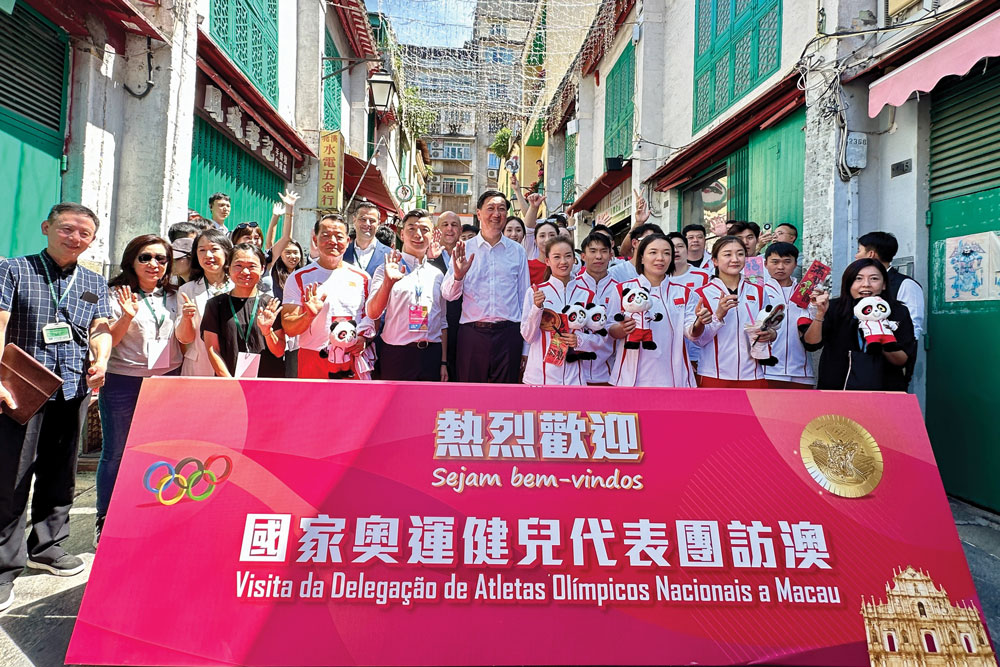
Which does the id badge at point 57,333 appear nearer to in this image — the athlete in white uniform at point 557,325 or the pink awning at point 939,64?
the athlete in white uniform at point 557,325

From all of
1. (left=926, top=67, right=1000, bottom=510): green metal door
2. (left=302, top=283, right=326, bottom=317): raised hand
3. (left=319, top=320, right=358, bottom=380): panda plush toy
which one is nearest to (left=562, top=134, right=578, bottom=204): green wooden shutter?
(left=926, top=67, right=1000, bottom=510): green metal door

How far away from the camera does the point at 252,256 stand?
328 cm

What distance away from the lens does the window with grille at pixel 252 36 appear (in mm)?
7301

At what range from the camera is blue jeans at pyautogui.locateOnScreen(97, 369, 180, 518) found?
3230 mm

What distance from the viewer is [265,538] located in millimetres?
2035

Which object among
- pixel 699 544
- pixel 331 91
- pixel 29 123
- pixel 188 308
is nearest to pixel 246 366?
pixel 188 308

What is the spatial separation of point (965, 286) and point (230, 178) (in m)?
8.48

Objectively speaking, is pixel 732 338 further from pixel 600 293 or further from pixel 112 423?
pixel 112 423

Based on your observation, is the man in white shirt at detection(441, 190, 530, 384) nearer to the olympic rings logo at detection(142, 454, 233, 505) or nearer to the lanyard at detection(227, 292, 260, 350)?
the lanyard at detection(227, 292, 260, 350)

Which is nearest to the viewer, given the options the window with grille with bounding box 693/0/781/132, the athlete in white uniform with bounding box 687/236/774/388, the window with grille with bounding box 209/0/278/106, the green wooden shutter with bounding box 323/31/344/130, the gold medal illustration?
the gold medal illustration

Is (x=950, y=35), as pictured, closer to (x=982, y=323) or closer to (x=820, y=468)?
(x=982, y=323)

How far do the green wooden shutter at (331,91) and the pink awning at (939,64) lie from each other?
9201 millimetres

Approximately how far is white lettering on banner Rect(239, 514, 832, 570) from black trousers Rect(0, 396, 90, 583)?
164 centimetres

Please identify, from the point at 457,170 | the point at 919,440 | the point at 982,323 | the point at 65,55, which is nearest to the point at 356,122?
the point at 65,55
